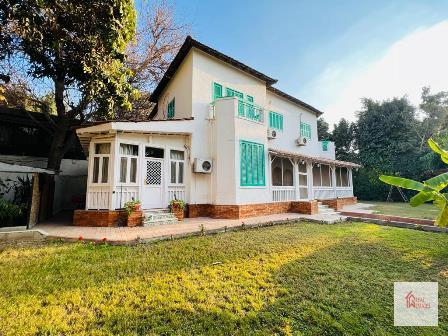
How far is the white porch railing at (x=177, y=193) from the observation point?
11.3 m

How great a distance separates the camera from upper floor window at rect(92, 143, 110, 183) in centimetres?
991

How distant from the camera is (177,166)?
11.7 metres

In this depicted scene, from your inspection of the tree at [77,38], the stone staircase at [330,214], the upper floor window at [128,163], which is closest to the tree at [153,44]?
the tree at [77,38]

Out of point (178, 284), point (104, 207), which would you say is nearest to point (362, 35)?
point (178, 284)

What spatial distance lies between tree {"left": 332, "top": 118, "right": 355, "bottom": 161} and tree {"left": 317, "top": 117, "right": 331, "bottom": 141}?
112cm

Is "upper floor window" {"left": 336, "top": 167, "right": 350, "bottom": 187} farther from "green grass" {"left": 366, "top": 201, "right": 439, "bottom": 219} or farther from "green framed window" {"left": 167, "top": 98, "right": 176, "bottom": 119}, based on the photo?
"green framed window" {"left": 167, "top": 98, "right": 176, "bottom": 119}

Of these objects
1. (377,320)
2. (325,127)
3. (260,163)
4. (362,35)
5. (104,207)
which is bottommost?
(377,320)

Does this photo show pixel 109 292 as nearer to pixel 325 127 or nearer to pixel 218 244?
pixel 218 244

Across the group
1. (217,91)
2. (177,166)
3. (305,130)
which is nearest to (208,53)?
(217,91)

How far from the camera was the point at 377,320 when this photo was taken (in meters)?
3.29

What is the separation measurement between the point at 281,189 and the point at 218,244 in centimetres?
845

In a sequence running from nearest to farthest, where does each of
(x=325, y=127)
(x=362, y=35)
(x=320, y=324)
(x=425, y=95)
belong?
(x=320, y=324), (x=362, y=35), (x=425, y=95), (x=325, y=127)

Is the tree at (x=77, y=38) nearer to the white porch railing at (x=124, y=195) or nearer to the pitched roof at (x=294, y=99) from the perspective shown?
the white porch railing at (x=124, y=195)

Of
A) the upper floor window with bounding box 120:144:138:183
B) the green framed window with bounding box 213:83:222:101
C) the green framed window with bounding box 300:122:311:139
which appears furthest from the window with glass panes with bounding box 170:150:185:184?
the green framed window with bounding box 300:122:311:139
